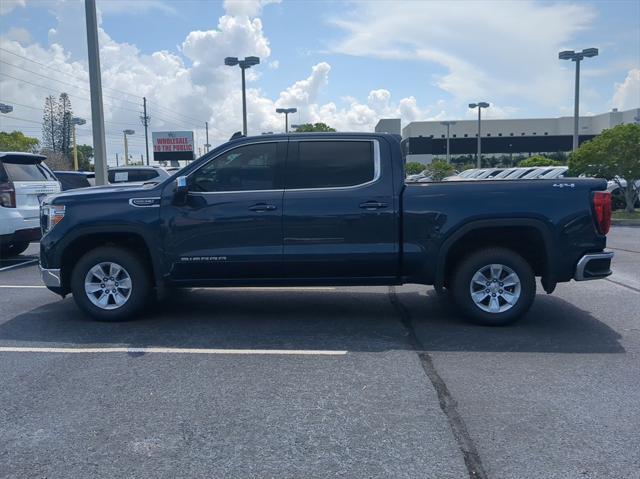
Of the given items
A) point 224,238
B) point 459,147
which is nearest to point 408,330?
point 224,238

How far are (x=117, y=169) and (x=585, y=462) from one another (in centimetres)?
1749

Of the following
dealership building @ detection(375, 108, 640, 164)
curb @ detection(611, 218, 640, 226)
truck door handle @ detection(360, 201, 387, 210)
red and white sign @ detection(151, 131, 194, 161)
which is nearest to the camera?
truck door handle @ detection(360, 201, 387, 210)

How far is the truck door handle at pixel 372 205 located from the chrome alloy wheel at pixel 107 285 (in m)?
2.77

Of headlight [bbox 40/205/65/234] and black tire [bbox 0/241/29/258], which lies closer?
headlight [bbox 40/205/65/234]

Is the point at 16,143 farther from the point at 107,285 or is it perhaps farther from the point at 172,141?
the point at 107,285

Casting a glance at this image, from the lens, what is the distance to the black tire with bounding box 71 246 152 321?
694cm

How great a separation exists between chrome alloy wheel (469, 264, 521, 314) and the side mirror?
10.7 feet

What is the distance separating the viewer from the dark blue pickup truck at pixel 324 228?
6.57 m

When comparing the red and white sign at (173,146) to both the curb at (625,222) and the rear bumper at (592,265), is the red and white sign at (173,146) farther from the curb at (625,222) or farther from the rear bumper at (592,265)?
the rear bumper at (592,265)

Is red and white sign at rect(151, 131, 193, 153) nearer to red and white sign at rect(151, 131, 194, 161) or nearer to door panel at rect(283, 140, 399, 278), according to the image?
red and white sign at rect(151, 131, 194, 161)

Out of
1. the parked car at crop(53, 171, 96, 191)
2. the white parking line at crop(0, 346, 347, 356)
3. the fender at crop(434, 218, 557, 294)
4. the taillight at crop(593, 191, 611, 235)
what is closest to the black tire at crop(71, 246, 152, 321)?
the white parking line at crop(0, 346, 347, 356)

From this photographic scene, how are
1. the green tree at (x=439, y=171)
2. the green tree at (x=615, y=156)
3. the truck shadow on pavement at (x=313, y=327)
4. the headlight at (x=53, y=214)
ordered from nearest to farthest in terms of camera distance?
the truck shadow on pavement at (x=313, y=327) → the headlight at (x=53, y=214) → the green tree at (x=615, y=156) → the green tree at (x=439, y=171)

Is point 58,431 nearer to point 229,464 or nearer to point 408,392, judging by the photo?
point 229,464

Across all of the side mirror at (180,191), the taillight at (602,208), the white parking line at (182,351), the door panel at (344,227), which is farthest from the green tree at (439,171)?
the white parking line at (182,351)
